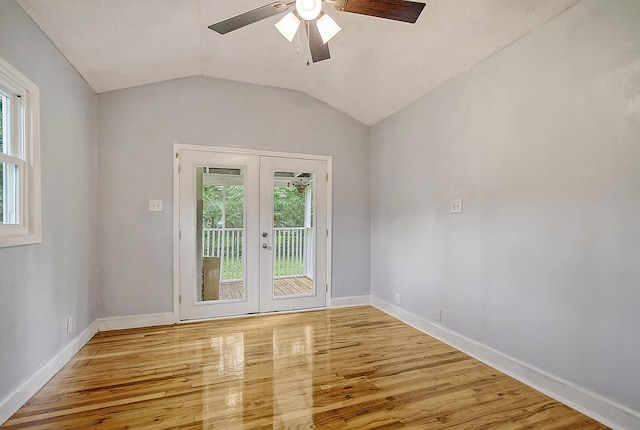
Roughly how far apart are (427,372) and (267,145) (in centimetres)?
294

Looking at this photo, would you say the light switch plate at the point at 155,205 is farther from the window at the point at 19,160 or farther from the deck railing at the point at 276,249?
the window at the point at 19,160

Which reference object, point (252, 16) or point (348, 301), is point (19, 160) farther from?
point (348, 301)

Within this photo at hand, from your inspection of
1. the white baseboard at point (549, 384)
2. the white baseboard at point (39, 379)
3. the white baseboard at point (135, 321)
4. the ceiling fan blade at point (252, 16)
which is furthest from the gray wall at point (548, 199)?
the white baseboard at point (39, 379)

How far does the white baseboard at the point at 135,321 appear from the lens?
3191mm

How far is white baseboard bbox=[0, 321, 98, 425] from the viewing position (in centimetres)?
179

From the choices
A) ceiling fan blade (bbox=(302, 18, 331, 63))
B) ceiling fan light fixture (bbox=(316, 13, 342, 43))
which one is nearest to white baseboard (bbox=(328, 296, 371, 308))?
ceiling fan blade (bbox=(302, 18, 331, 63))

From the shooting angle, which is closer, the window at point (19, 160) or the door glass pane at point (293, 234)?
the window at point (19, 160)

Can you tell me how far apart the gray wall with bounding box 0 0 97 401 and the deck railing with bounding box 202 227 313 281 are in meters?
1.18

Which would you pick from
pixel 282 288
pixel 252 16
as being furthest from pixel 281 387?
pixel 252 16

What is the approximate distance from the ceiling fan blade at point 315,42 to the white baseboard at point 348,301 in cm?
298

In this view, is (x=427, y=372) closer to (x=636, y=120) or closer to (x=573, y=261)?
(x=573, y=261)

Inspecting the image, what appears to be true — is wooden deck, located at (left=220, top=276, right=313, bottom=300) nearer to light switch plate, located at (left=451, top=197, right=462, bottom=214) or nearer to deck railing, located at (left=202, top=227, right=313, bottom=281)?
deck railing, located at (left=202, top=227, right=313, bottom=281)

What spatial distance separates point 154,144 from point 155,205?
2.23 ft

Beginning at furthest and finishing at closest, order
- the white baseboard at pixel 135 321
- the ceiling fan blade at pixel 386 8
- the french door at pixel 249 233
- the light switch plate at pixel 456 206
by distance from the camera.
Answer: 1. the french door at pixel 249 233
2. the white baseboard at pixel 135 321
3. the light switch plate at pixel 456 206
4. the ceiling fan blade at pixel 386 8
